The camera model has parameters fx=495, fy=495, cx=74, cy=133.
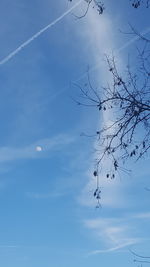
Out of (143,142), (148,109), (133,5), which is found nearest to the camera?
(148,109)

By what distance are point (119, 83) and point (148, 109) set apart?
0.70 m

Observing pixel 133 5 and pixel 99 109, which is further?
pixel 133 5

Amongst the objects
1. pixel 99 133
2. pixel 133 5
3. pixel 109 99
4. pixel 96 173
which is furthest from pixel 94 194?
pixel 133 5

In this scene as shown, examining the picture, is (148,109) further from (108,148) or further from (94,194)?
(94,194)

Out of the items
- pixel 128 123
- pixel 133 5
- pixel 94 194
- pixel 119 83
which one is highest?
pixel 133 5

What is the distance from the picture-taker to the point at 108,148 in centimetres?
844

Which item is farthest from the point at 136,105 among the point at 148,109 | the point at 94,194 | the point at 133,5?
the point at 133,5

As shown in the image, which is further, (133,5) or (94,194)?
(133,5)

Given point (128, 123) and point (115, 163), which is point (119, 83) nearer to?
point (128, 123)

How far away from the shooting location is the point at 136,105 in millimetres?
8117

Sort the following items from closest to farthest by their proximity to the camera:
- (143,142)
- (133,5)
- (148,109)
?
1. (148,109)
2. (143,142)
3. (133,5)

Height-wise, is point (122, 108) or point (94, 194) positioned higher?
point (122, 108)

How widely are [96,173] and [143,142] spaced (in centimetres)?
103

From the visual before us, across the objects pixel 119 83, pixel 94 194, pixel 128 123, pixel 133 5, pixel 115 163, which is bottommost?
pixel 94 194
